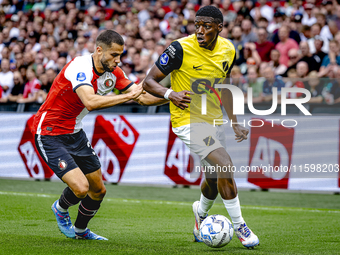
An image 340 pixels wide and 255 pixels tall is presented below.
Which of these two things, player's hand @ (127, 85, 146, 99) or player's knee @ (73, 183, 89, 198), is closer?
player's hand @ (127, 85, 146, 99)

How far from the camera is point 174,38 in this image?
506 inches

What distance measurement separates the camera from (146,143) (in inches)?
405

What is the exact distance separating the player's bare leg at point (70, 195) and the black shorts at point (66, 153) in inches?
3.5

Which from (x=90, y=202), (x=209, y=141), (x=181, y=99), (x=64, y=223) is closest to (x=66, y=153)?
(x=90, y=202)

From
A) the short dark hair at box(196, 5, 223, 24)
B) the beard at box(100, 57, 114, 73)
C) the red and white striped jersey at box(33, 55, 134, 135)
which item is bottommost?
the red and white striped jersey at box(33, 55, 134, 135)

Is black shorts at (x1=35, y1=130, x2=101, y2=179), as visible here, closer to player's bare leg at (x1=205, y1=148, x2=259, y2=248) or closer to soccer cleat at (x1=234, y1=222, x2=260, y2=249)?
player's bare leg at (x1=205, y1=148, x2=259, y2=248)

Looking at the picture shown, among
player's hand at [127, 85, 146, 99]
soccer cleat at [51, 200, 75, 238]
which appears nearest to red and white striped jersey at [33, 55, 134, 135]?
player's hand at [127, 85, 146, 99]

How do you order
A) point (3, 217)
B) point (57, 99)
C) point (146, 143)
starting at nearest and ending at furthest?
point (57, 99), point (3, 217), point (146, 143)

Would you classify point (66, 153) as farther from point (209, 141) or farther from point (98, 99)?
point (209, 141)

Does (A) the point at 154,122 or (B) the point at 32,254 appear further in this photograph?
(A) the point at 154,122

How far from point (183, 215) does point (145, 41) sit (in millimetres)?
7060

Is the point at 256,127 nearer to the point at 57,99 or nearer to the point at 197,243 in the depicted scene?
the point at 197,243

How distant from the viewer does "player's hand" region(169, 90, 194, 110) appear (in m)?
5.02

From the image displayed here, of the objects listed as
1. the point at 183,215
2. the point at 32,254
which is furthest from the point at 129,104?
the point at 32,254
